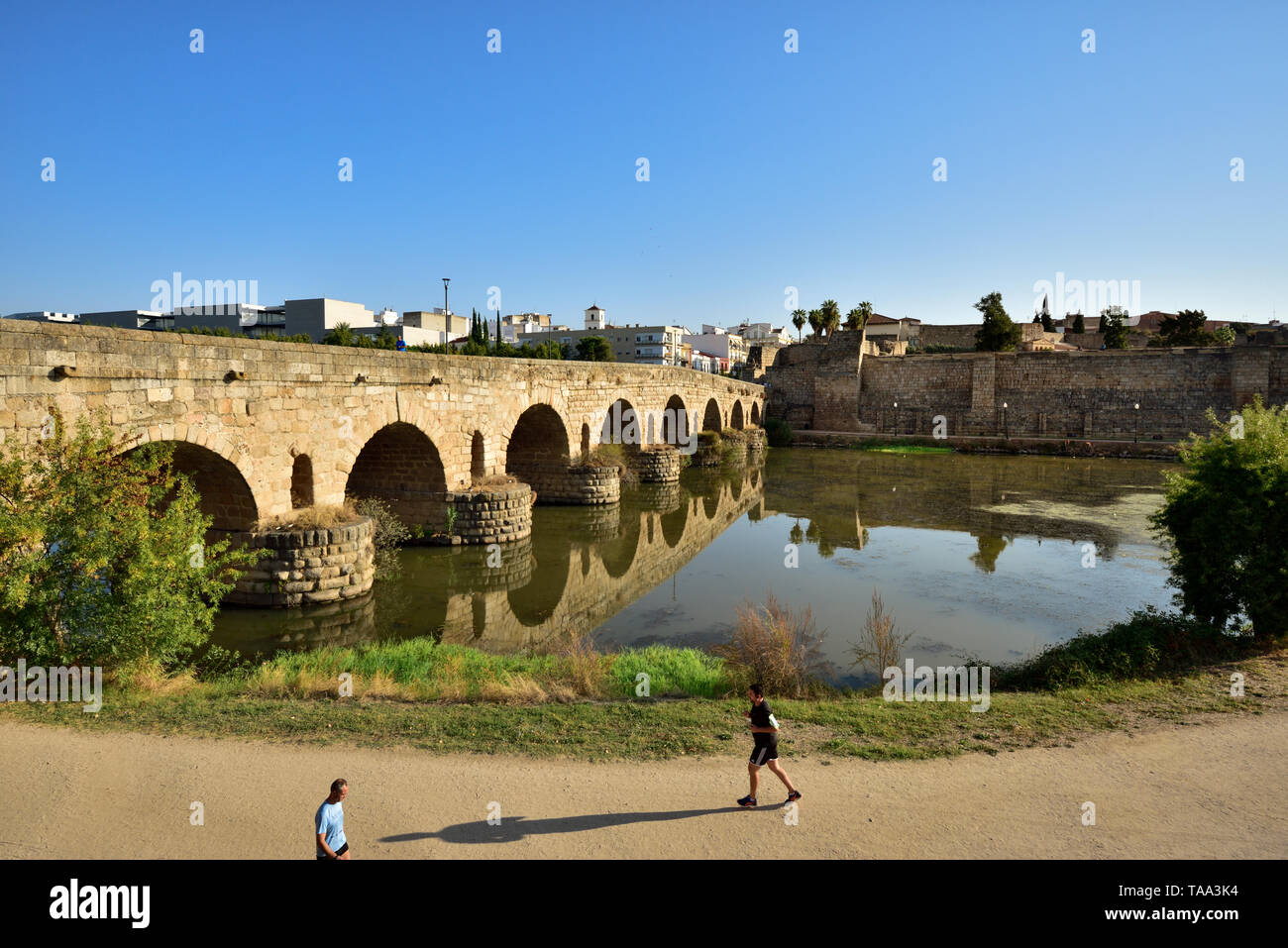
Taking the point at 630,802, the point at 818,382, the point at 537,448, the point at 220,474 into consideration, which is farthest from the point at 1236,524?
the point at 818,382

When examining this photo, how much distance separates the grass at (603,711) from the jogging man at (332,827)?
6.25 feet

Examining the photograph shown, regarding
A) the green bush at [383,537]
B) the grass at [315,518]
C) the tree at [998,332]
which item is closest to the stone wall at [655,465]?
the green bush at [383,537]

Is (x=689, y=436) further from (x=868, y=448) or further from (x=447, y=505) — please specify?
(x=447, y=505)

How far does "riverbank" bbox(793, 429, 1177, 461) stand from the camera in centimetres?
3841

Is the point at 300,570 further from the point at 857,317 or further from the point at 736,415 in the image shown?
the point at 857,317

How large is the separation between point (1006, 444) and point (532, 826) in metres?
42.3

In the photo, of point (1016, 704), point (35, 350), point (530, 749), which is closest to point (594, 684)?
point (530, 749)

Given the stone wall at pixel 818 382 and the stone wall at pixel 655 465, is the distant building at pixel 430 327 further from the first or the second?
the stone wall at pixel 655 465

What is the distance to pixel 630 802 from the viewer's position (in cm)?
520

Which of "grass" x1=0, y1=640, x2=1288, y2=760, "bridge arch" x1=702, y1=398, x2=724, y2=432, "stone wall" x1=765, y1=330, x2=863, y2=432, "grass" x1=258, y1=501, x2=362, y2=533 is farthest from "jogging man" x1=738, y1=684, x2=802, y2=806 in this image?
"stone wall" x1=765, y1=330, x2=863, y2=432

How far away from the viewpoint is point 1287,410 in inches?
382

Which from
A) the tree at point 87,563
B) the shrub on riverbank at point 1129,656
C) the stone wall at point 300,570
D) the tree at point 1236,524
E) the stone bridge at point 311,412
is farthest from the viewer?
the stone wall at point 300,570

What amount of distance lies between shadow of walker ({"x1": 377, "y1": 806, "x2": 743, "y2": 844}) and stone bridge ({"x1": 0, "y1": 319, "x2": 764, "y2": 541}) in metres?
7.13

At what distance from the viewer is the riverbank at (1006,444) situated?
126 ft
